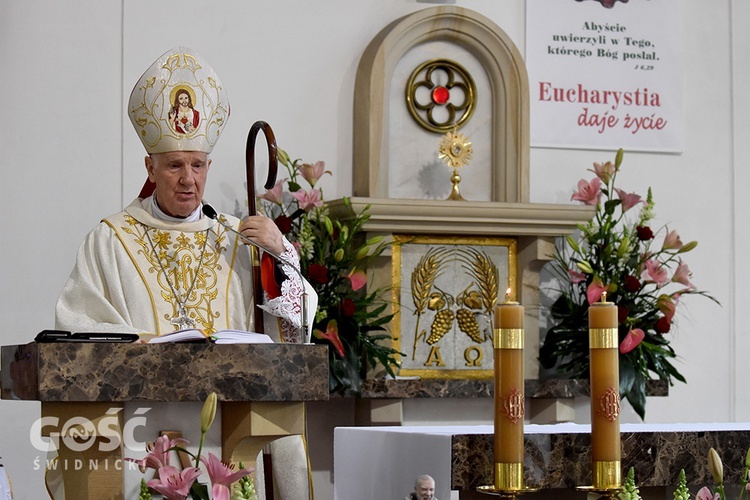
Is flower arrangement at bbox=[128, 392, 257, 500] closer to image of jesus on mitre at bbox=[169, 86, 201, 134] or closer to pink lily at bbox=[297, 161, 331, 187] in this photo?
image of jesus on mitre at bbox=[169, 86, 201, 134]

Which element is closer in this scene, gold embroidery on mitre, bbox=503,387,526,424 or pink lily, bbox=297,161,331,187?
gold embroidery on mitre, bbox=503,387,526,424

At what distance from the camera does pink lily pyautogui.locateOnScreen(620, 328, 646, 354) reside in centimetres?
612

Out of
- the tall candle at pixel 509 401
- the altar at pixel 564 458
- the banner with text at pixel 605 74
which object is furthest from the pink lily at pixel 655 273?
the tall candle at pixel 509 401

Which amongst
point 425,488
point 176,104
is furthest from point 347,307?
point 425,488

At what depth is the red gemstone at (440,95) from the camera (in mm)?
6605

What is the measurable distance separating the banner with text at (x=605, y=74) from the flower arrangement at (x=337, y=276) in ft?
4.45

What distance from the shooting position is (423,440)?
296 cm

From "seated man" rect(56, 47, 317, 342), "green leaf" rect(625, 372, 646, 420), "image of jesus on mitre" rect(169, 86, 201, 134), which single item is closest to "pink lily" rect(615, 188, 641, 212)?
"green leaf" rect(625, 372, 646, 420)

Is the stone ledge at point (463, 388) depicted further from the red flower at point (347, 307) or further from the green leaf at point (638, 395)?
the red flower at point (347, 307)

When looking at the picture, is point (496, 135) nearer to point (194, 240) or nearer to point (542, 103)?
point (542, 103)

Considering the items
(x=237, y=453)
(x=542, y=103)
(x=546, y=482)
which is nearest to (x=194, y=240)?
(x=237, y=453)

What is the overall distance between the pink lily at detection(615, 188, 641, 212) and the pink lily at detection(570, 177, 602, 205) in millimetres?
112

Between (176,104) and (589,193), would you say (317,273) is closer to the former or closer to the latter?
(176,104)

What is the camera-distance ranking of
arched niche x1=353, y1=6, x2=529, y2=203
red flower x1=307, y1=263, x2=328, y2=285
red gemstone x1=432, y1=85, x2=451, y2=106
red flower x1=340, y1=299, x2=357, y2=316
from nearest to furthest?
red flower x1=307, y1=263, x2=328, y2=285 → red flower x1=340, y1=299, x2=357, y2=316 → arched niche x1=353, y1=6, x2=529, y2=203 → red gemstone x1=432, y1=85, x2=451, y2=106
